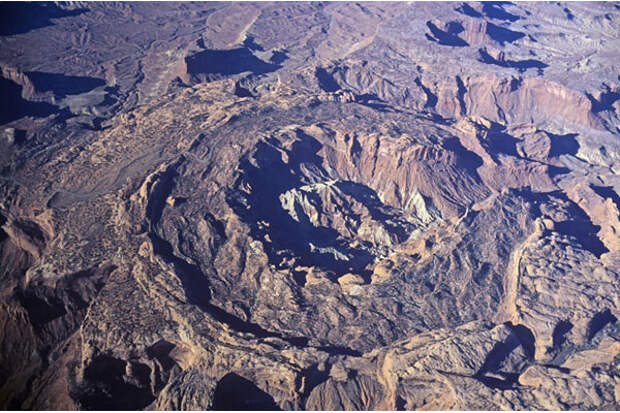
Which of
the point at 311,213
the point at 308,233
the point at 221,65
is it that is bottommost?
the point at 308,233

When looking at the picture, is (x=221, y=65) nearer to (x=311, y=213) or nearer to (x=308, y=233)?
(x=311, y=213)

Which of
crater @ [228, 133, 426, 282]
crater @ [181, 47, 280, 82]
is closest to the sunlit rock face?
crater @ [228, 133, 426, 282]

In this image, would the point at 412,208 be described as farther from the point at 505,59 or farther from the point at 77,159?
the point at 505,59

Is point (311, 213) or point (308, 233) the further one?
point (311, 213)

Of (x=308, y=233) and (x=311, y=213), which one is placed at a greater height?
(x=311, y=213)

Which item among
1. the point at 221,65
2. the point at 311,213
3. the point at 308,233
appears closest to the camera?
the point at 308,233

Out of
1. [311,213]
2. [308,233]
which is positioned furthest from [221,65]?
[308,233]

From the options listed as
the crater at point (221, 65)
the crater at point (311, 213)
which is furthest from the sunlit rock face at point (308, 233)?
the crater at point (221, 65)

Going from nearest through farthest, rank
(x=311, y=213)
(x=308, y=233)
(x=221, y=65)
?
(x=308, y=233), (x=311, y=213), (x=221, y=65)

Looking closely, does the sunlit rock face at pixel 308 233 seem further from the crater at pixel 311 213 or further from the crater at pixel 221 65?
the crater at pixel 221 65

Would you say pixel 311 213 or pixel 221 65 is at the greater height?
pixel 221 65
